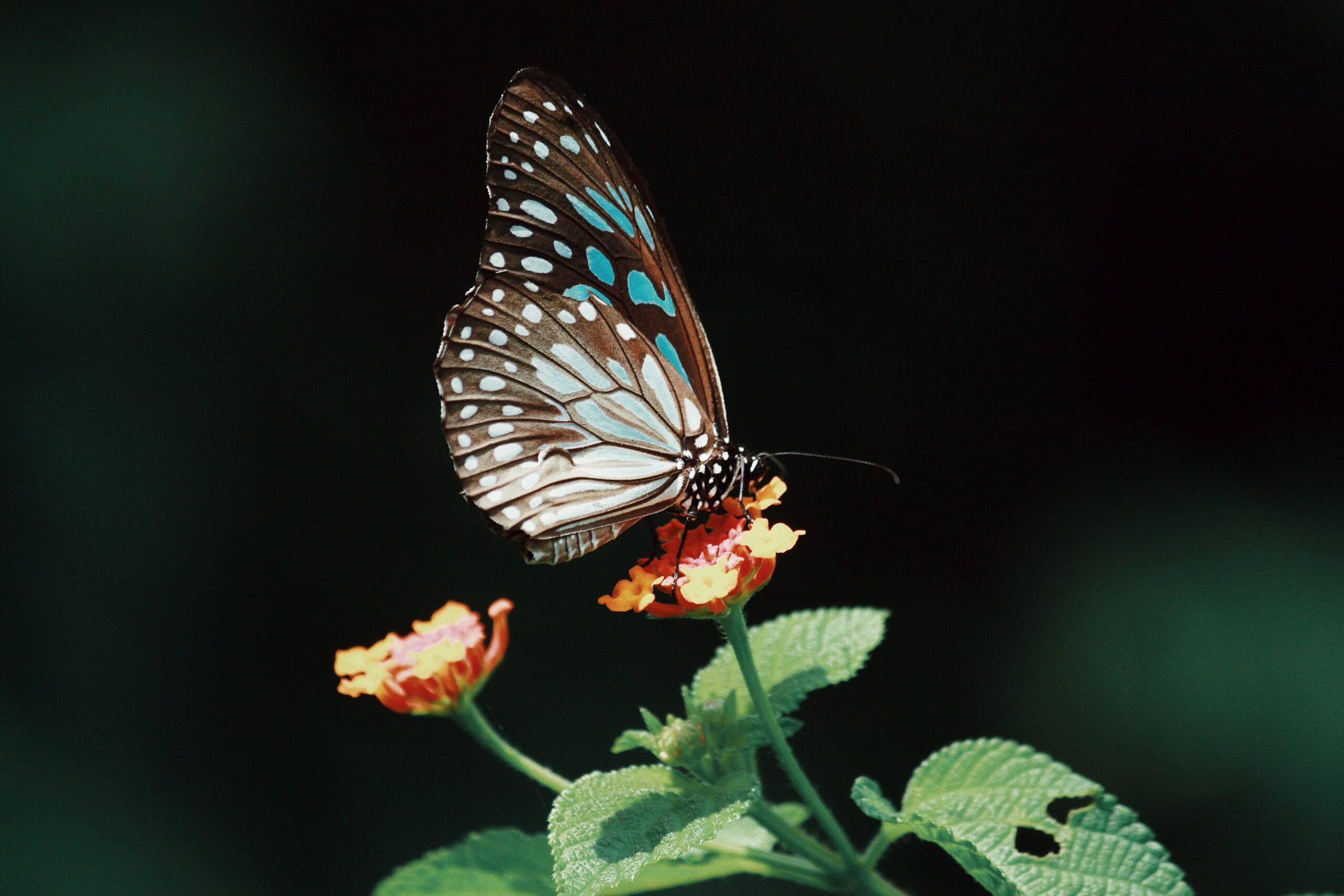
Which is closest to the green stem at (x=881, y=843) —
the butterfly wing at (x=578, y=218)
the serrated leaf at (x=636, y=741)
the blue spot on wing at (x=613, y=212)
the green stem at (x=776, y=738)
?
the green stem at (x=776, y=738)

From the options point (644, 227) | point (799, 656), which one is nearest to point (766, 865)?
point (799, 656)

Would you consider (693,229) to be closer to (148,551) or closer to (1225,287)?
(1225,287)

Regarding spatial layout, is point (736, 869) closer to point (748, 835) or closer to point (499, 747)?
point (748, 835)

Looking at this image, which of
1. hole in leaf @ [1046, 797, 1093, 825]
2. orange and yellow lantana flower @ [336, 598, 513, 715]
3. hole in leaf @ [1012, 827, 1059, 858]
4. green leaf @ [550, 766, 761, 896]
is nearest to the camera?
green leaf @ [550, 766, 761, 896]

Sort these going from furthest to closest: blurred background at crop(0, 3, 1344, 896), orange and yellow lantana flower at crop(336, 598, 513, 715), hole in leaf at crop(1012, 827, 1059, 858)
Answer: blurred background at crop(0, 3, 1344, 896)
orange and yellow lantana flower at crop(336, 598, 513, 715)
hole in leaf at crop(1012, 827, 1059, 858)

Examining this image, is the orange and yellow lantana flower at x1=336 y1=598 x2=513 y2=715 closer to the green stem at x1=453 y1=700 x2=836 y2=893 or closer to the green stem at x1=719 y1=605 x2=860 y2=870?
the green stem at x1=453 y1=700 x2=836 y2=893

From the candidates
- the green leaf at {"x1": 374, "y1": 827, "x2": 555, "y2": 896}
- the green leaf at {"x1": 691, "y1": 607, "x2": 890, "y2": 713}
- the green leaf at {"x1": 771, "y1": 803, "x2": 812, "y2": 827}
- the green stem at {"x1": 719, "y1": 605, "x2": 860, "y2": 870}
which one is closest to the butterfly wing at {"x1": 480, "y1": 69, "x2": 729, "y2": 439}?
the green leaf at {"x1": 691, "y1": 607, "x2": 890, "y2": 713}

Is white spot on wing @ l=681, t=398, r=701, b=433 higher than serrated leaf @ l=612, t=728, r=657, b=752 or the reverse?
higher

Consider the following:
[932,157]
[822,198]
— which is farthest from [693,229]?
[932,157]
